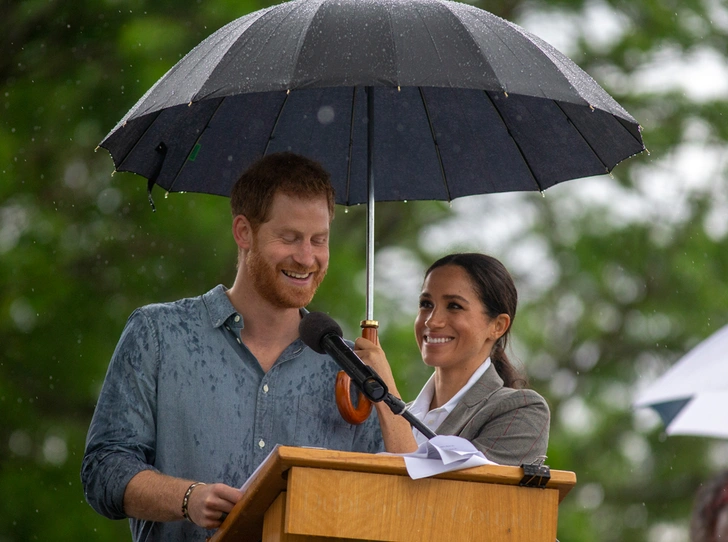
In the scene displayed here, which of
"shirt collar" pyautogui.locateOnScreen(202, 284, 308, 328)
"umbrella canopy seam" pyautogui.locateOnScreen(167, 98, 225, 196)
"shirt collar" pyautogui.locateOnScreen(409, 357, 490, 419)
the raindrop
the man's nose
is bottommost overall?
"shirt collar" pyautogui.locateOnScreen(409, 357, 490, 419)

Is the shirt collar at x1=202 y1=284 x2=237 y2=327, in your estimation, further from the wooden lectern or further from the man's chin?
the wooden lectern

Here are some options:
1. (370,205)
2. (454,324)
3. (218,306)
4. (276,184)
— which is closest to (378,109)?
(370,205)

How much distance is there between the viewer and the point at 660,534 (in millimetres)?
14555

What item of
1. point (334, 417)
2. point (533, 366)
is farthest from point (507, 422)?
point (533, 366)

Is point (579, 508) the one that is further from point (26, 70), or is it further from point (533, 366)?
point (26, 70)

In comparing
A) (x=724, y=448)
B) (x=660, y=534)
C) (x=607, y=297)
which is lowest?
(x=660, y=534)

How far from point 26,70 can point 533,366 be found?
6.36 m

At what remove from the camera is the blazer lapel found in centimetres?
447

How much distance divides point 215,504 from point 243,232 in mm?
1068

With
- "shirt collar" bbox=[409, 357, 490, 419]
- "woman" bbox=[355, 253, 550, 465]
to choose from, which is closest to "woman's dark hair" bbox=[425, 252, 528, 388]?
"woman" bbox=[355, 253, 550, 465]

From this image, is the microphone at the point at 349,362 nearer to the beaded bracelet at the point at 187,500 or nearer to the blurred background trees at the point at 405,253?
the beaded bracelet at the point at 187,500

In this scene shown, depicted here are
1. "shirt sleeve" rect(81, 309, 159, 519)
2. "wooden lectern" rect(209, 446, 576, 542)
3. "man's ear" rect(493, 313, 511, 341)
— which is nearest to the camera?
"wooden lectern" rect(209, 446, 576, 542)

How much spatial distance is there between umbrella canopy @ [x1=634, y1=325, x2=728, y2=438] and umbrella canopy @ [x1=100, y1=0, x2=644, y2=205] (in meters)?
0.89

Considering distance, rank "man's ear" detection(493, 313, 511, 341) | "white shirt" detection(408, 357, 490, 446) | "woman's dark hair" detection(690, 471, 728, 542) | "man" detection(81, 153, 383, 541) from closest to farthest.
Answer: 1. "woman's dark hair" detection(690, 471, 728, 542)
2. "man" detection(81, 153, 383, 541)
3. "white shirt" detection(408, 357, 490, 446)
4. "man's ear" detection(493, 313, 511, 341)
